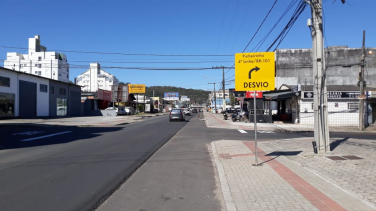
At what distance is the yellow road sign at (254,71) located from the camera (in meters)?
8.27

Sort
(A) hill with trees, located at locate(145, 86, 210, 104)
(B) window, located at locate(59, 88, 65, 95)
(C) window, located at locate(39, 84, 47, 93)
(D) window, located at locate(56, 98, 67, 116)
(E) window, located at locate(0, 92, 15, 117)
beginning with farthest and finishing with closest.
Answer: (A) hill with trees, located at locate(145, 86, 210, 104) < (B) window, located at locate(59, 88, 65, 95) < (D) window, located at locate(56, 98, 67, 116) < (C) window, located at locate(39, 84, 47, 93) < (E) window, located at locate(0, 92, 15, 117)

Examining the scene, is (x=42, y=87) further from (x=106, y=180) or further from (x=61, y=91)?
(x=106, y=180)

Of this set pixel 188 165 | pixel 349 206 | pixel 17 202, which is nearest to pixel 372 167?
pixel 349 206

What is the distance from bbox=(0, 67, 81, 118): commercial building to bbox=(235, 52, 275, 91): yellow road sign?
3053cm

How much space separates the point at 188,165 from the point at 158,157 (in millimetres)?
1632

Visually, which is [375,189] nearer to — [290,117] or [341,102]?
[341,102]

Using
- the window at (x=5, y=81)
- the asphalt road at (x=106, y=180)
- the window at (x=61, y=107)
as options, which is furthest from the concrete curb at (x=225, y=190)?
the window at (x=61, y=107)

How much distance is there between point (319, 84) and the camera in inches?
397

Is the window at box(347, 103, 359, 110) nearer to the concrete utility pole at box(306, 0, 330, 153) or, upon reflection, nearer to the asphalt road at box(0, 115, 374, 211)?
the concrete utility pole at box(306, 0, 330, 153)

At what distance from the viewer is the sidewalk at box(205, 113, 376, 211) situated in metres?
5.18

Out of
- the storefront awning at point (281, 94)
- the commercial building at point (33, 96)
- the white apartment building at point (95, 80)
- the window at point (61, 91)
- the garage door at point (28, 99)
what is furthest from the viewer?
the white apartment building at point (95, 80)

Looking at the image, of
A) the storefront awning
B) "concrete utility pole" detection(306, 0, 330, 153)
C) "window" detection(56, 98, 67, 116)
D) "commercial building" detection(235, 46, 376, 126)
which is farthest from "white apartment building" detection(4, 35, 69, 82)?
"concrete utility pole" detection(306, 0, 330, 153)

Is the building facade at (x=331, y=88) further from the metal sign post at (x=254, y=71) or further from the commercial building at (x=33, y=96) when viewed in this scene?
the commercial building at (x=33, y=96)

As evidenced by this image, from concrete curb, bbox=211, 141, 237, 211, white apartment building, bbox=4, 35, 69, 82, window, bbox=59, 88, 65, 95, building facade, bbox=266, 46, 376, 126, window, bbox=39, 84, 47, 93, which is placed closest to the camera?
concrete curb, bbox=211, 141, 237, 211
